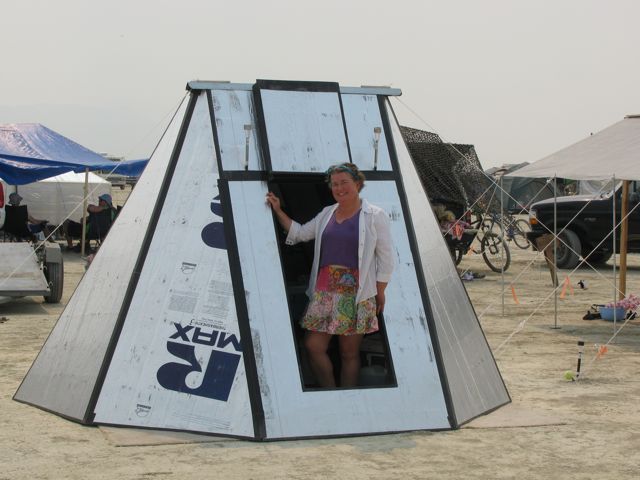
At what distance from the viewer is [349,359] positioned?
6613mm

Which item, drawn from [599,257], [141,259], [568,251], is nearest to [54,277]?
[141,259]

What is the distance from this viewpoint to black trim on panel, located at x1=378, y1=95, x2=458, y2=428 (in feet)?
21.5

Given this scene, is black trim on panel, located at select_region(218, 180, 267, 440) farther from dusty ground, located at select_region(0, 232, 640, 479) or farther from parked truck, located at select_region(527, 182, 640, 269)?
parked truck, located at select_region(527, 182, 640, 269)

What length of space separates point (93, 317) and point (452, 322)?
240cm

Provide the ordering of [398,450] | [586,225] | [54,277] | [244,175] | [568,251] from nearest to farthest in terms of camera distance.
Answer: [398,450] → [244,175] → [54,277] → [586,225] → [568,251]

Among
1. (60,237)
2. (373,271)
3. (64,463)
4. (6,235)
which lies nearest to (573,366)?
(373,271)

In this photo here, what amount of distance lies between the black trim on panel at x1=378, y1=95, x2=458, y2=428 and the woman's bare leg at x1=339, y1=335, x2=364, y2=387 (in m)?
0.49

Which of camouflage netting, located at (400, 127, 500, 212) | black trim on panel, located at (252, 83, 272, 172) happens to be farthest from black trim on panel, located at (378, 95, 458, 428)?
camouflage netting, located at (400, 127, 500, 212)

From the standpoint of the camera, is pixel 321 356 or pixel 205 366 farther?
pixel 321 356

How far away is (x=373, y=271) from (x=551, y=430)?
1.55 metres

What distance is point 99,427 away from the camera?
6312mm

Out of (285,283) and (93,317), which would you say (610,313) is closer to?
(285,283)

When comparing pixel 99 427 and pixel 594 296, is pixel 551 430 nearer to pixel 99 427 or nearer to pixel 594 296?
pixel 99 427

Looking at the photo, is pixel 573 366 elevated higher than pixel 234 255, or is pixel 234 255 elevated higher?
pixel 234 255
